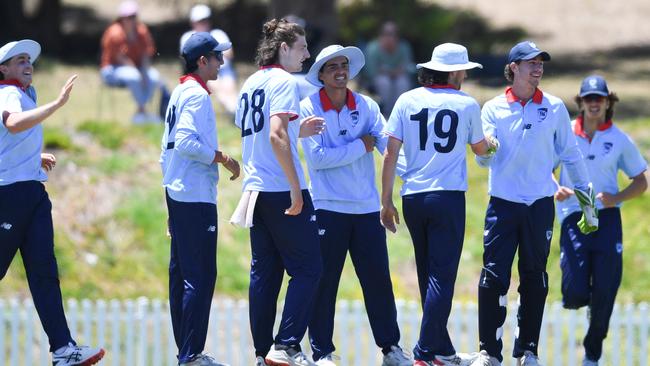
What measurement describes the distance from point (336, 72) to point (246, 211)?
1.10 m

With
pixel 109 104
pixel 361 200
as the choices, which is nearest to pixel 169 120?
pixel 361 200

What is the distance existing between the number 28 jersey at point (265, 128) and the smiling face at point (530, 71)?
153 cm

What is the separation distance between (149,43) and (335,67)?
8062 millimetres

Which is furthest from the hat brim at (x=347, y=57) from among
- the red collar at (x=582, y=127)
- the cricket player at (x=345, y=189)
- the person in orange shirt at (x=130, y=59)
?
the person in orange shirt at (x=130, y=59)

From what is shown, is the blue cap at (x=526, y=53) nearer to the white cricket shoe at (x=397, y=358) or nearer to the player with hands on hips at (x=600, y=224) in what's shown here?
the player with hands on hips at (x=600, y=224)

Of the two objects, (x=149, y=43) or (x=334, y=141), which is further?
(x=149, y=43)

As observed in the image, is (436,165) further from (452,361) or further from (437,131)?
(452,361)

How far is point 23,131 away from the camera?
26.8ft

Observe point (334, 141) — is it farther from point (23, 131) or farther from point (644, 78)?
point (644, 78)

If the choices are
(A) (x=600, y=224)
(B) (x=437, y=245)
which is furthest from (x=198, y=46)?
(A) (x=600, y=224)

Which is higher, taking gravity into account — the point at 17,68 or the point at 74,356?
the point at 17,68

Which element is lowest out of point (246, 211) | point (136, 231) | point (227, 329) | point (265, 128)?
point (227, 329)

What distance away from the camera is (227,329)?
12398 mm

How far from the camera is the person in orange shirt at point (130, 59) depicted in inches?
625
